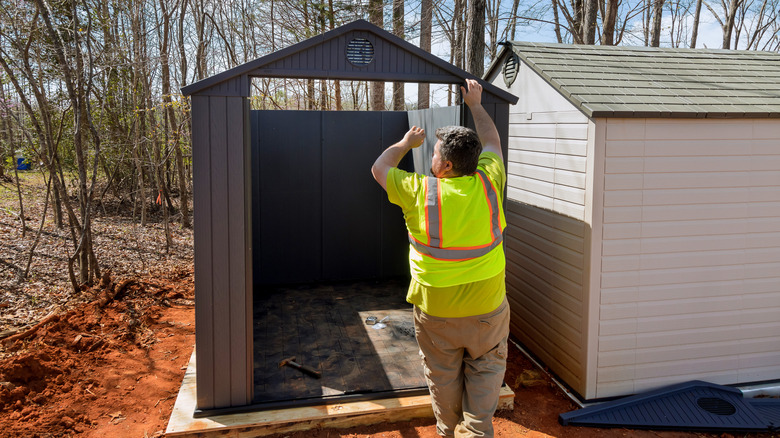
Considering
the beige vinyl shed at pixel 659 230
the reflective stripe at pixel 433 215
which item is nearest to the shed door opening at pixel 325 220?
the beige vinyl shed at pixel 659 230

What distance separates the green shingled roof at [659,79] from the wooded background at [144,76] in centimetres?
225

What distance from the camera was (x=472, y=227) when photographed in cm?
223

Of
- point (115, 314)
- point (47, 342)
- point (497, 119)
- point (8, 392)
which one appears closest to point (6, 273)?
point (115, 314)

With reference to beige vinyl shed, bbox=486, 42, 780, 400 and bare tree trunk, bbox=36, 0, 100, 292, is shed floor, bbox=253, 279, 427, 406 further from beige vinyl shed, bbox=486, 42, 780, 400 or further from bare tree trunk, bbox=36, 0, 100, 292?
bare tree trunk, bbox=36, 0, 100, 292

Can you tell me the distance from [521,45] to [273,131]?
2.62m

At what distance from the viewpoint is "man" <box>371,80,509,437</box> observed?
2.23 metres

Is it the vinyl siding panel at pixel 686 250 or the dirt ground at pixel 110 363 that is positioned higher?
the vinyl siding panel at pixel 686 250

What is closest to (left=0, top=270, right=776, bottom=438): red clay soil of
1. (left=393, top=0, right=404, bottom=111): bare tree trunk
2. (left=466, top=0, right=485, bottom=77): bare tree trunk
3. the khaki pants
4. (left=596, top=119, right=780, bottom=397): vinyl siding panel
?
(left=596, top=119, right=780, bottom=397): vinyl siding panel

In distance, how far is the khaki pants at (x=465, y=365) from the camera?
232cm

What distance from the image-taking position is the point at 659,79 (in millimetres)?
4102

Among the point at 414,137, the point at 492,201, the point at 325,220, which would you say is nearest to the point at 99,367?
the point at 325,220

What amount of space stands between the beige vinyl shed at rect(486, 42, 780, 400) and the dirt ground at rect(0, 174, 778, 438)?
55cm

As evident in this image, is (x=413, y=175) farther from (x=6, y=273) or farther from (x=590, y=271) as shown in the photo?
(x=6, y=273)

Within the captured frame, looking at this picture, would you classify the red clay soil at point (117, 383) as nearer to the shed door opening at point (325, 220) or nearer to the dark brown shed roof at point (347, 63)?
the shed door opening at point (325, 220)
